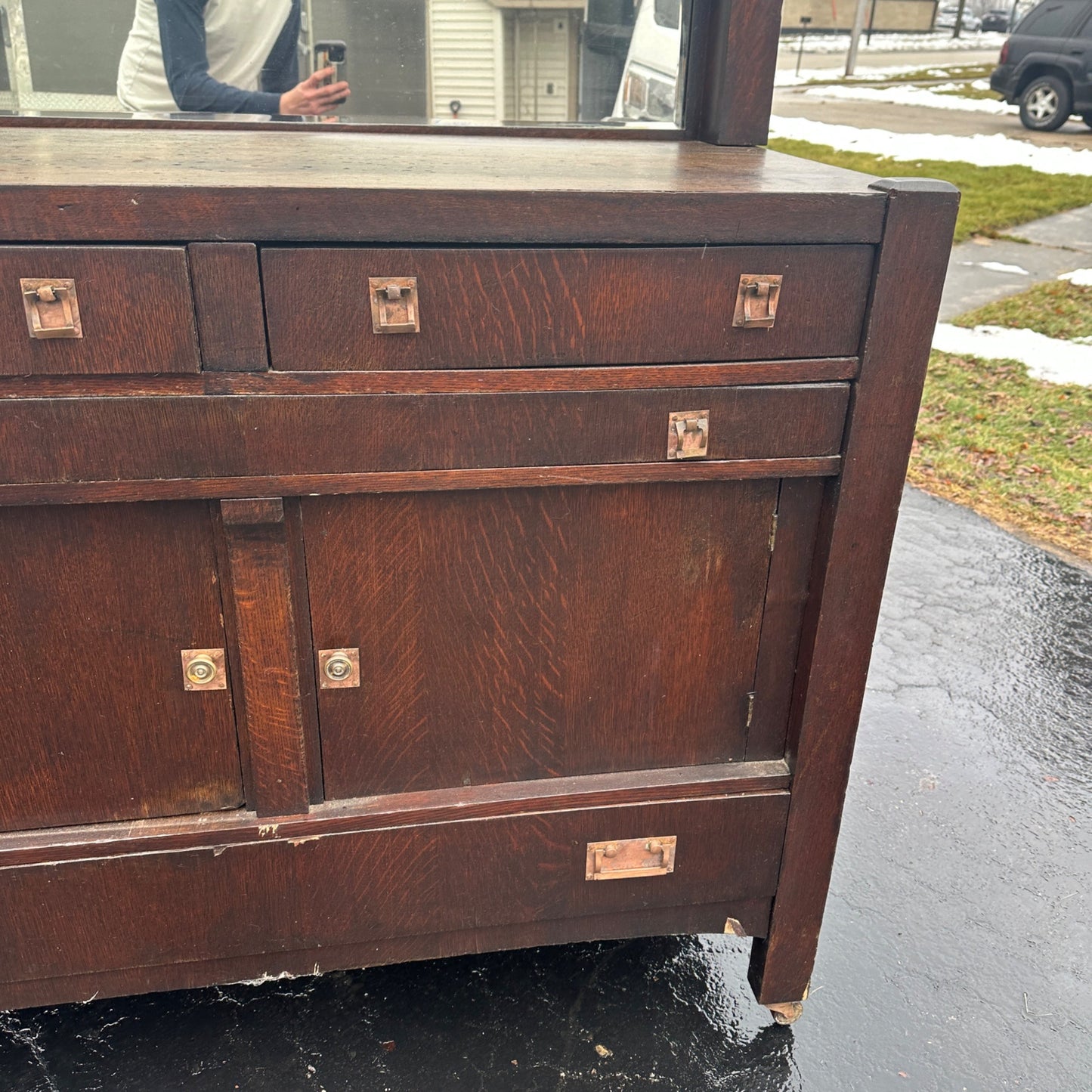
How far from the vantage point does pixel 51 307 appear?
1120mm

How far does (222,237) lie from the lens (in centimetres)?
113

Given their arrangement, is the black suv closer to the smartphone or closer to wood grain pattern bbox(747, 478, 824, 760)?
the smartphone

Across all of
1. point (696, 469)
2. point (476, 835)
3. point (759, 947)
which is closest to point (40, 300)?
point (696, 469)

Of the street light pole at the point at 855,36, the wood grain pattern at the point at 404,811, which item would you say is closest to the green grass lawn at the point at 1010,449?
the wood grain pattern at the point at 404,811

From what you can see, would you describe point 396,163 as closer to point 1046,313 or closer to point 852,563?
point 852,563

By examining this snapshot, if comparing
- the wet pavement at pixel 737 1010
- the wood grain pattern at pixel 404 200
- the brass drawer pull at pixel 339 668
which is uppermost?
the wood grain pattern at pixel 404 200

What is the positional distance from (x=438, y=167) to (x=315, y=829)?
0.93 metres

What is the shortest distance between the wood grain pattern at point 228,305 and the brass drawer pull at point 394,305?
128 millimetres

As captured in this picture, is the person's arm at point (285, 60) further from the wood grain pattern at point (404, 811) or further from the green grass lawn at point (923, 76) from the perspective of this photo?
the green grass lawn at point (923, 76)

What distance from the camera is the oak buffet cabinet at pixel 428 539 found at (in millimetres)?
1171

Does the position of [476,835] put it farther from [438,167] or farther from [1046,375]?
[1046,375]

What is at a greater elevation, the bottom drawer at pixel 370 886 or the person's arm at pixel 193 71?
the person's arm at pixel 193 71

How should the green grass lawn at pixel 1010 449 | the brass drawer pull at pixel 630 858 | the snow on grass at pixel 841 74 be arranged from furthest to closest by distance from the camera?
1. the snow on grass at pixel 841 74
2. the green grass lawn at pixel 1010 449
3. the brass drawer pull at pixel 630 858

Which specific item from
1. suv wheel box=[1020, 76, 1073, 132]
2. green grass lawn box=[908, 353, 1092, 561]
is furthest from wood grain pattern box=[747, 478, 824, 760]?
suv wheel box=[1020, 76, 1073, 132]
